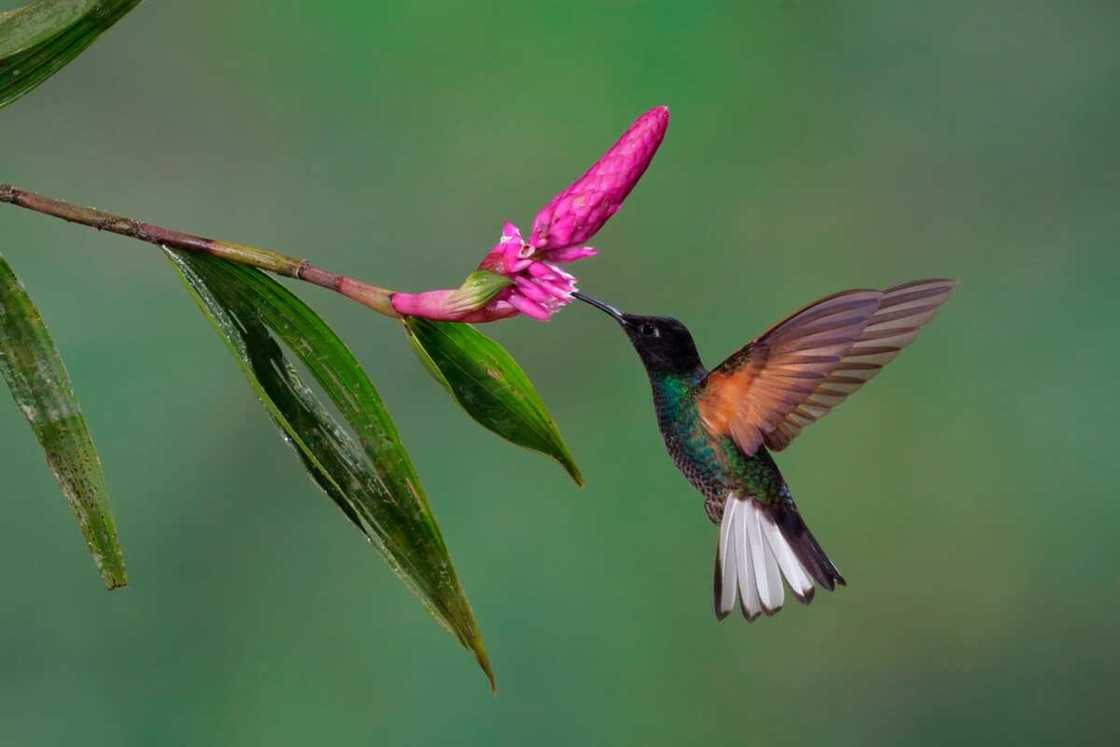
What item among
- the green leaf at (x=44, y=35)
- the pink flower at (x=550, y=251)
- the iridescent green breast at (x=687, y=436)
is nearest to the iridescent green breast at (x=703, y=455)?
the iridescent green breast at (x=687, y=436)

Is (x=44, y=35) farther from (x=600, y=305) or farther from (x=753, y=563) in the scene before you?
(x=753, y=563)

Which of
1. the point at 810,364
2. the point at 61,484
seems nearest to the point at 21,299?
the point at 61,484

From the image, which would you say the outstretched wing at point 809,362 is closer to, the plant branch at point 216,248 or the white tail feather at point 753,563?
the white tail feather at point 753,563

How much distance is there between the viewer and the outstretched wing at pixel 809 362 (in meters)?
0.62

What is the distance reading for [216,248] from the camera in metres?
0.54

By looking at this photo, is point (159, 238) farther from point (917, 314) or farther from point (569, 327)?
point (569, 327)

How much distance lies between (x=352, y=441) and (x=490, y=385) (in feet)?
0.24

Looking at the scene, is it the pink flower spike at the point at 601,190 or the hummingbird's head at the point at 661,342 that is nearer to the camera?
the pink flower spike at the point at 601,190

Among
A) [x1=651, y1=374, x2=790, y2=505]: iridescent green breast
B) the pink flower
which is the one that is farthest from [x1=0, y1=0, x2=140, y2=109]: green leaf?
[x1=651, y1=374, x2=790, y2=505]: iridescent green breast

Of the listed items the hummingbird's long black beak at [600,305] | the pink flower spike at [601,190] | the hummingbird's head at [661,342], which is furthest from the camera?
the hummingbird's head at [661,342]

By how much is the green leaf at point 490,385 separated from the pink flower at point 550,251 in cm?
6

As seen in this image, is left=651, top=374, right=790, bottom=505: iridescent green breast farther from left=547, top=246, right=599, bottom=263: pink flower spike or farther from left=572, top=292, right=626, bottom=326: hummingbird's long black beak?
left=547, top=246, right=599, bottom=263: pink flower spike

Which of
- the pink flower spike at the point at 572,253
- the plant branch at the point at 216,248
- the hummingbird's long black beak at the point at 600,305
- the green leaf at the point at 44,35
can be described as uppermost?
the green leaf at the point at 44,35

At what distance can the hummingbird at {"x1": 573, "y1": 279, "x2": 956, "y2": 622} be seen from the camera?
63 cm
